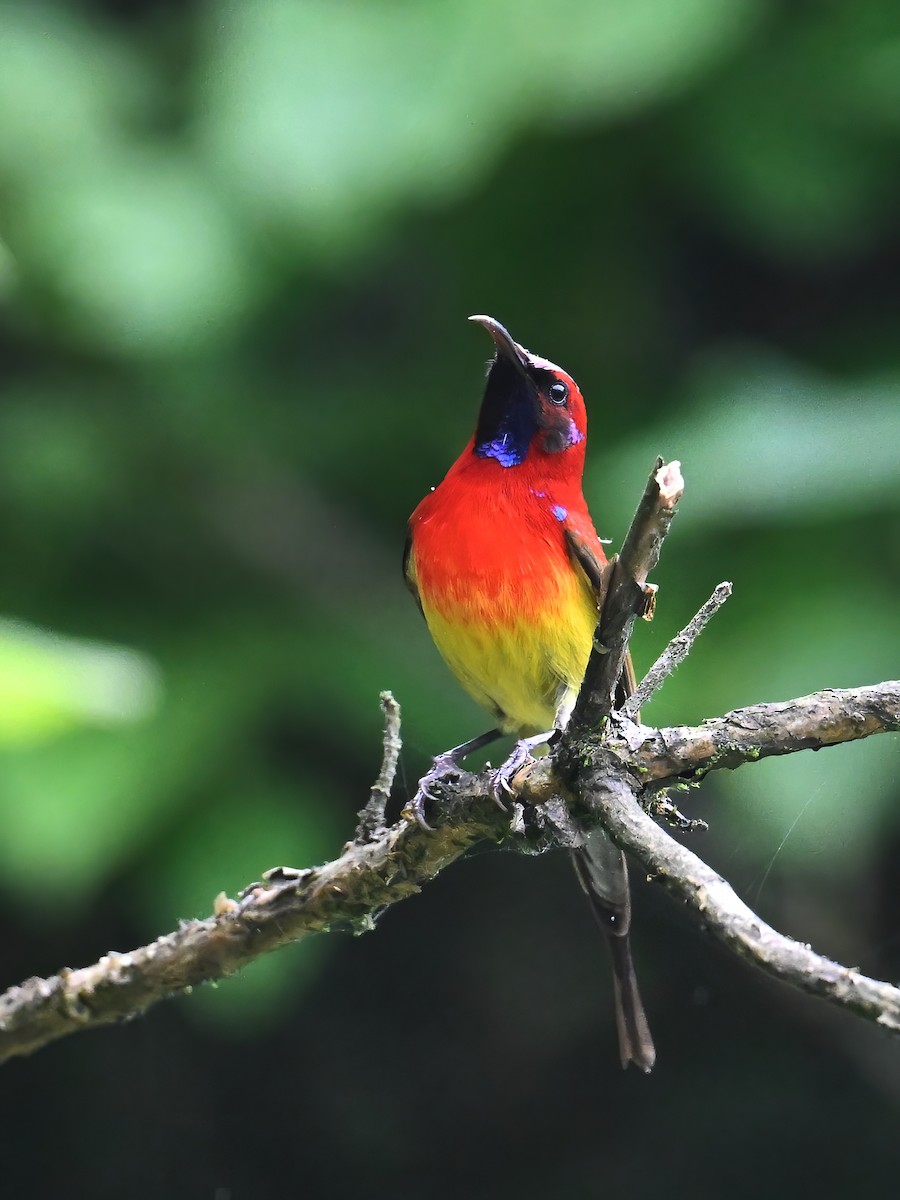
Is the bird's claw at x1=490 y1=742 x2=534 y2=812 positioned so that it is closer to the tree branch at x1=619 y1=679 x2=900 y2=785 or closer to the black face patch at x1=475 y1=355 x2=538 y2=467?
the tree branch at x1=619 y1=679 x2=900 y2=785

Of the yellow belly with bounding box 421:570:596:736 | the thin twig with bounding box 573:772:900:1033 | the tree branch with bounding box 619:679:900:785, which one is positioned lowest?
the thin twig with bounding box 573:772:900:1033

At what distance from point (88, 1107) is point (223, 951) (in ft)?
6.62

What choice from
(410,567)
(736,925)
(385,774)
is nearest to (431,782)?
(385,774)

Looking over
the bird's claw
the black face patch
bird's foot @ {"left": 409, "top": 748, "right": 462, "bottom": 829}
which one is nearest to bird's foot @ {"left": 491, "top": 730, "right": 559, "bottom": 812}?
the bird's claw

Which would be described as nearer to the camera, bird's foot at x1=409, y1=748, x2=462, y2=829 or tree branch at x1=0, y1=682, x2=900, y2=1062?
tree branch at x1=0, y1=682, x2=900, y2=1062

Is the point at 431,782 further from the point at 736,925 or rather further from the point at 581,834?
the point at 736,925

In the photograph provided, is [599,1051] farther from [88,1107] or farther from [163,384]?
[163,384]

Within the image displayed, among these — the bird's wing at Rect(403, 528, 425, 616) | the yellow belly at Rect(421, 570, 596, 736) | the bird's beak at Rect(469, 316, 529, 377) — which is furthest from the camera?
the bird's wing at Rect(403, 528, 425, 616)

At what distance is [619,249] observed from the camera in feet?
8.26

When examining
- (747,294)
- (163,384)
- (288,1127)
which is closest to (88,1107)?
(288,1127)

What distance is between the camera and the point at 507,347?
61.0 inches

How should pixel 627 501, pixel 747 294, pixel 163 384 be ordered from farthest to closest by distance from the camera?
pixel 163 384 < pixel 747 294 < pixel 627 501

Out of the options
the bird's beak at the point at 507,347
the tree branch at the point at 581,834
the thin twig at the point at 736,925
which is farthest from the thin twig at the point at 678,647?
the bird's beak at the point at 507,347

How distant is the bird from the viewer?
167 cm
